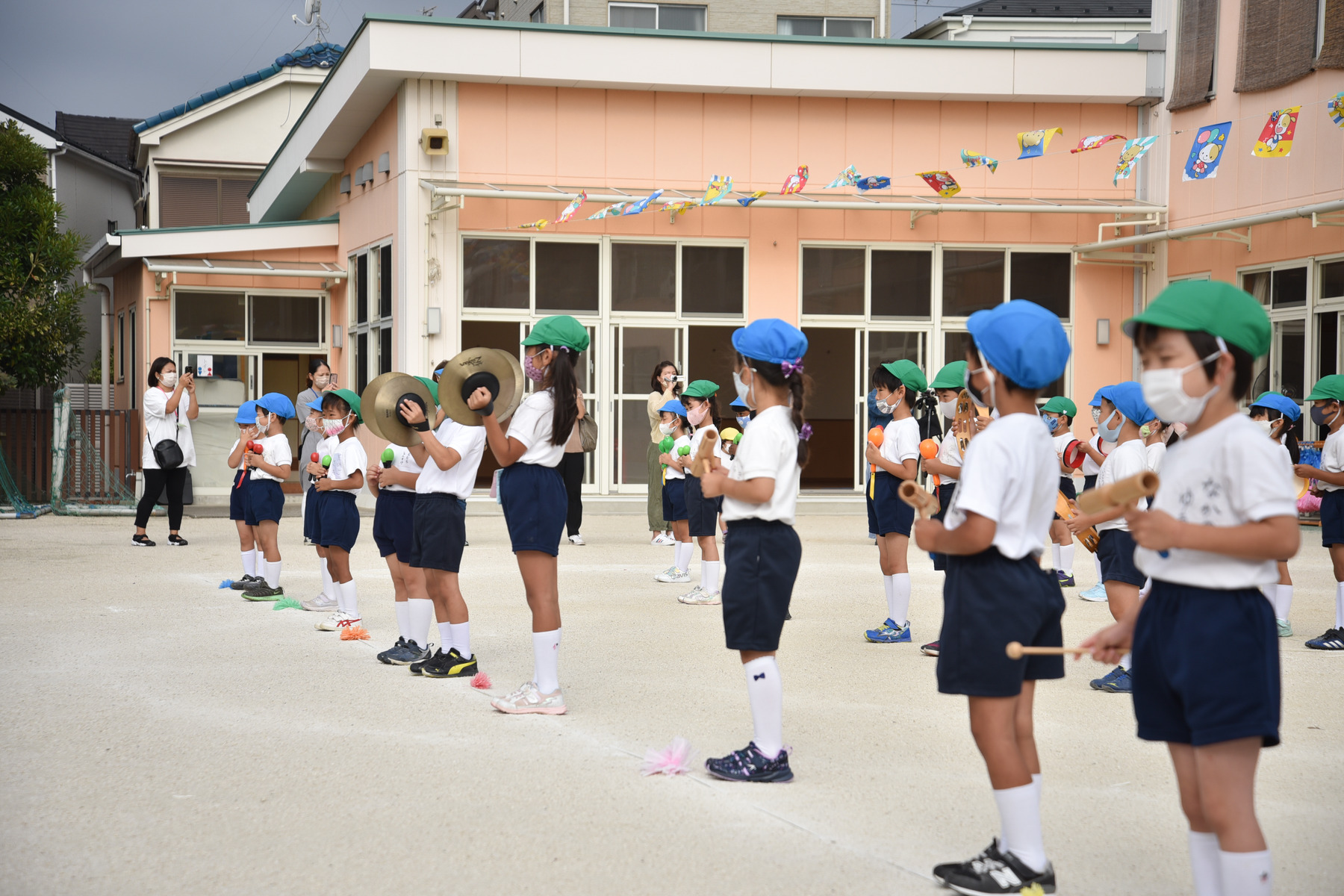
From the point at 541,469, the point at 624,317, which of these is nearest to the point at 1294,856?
the point at 541,469

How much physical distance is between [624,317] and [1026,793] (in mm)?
14422

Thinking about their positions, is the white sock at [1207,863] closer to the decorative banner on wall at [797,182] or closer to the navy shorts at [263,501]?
the navy shorts at [263,501]

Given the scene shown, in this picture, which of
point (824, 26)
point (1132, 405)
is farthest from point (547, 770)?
point (824, 26)

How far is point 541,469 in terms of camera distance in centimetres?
555

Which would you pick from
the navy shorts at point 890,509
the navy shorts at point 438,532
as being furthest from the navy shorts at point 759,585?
the navy shorts at point 890,509

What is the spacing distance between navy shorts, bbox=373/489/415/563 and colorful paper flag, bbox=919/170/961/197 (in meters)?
10.6

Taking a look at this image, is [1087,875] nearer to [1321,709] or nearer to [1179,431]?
[1321,709]

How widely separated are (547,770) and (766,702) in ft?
3.10

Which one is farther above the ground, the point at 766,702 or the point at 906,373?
the point at 906,373

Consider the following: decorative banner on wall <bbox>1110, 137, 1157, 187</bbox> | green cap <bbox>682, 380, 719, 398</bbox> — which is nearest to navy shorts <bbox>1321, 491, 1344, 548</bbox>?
green cap <bbox>682, 380, 719, 398</bbox>

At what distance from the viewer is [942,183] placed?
15.8m

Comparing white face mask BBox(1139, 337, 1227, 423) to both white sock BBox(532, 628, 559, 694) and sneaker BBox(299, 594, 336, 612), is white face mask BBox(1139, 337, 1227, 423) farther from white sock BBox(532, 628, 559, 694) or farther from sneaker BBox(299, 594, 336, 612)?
sneaker BBox(299, 594, 336, 612)

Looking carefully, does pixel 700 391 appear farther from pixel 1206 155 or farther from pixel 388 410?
pixel 1206 155

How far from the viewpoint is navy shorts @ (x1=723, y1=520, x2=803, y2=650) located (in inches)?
176
